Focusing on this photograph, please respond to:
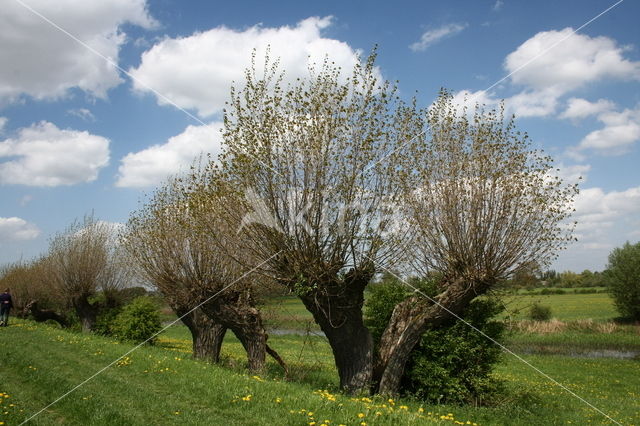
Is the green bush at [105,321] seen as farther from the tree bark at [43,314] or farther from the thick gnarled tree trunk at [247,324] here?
the thick gnarled tree trunk at [247,324]

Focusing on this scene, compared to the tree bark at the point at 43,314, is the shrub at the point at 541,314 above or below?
below

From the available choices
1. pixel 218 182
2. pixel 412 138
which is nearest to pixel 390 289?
pixel 412 138

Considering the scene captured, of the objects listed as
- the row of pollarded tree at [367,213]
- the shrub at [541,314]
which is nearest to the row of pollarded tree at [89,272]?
the row of pollarded tree at [367,213]

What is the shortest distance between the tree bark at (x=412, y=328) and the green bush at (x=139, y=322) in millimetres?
18895

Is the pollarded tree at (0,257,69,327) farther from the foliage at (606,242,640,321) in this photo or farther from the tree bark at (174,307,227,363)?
the foliage at (606,242,640,321)

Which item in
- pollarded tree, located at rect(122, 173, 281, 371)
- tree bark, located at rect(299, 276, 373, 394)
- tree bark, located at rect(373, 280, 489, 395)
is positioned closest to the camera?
tree bark, located at rect(299, 276, 373, 394)

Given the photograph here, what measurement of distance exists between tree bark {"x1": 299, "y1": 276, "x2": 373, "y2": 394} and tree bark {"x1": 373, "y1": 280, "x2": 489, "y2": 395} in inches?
18.6

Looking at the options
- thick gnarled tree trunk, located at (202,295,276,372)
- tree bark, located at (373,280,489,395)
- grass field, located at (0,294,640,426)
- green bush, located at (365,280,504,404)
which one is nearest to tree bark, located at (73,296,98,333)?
grass field, located at (0,294,640,426)

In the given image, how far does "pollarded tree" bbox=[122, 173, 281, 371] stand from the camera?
16484mm

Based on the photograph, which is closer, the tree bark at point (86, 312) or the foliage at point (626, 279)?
the tree bark at point (86, 312)

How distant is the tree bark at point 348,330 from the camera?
11820 millimetres

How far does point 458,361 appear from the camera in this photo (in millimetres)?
12664

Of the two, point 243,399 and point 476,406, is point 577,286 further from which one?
point 243,399

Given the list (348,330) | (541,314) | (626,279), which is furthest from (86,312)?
(626,279)
